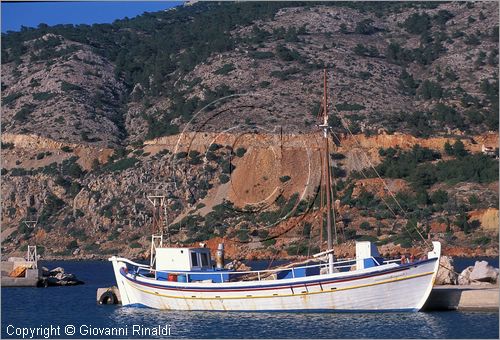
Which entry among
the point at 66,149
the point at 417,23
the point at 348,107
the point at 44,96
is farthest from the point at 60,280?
the point at 417,23

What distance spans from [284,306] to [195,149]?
79.6m

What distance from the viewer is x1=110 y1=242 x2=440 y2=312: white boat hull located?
48.9 m

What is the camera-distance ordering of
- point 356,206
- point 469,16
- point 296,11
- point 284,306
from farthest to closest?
point 296,11 < point 469,16 < point 356,206 < point 284,306

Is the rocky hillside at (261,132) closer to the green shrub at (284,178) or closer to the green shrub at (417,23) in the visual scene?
the green shrub at (284,178)

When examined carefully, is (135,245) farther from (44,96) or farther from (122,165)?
(44,96)

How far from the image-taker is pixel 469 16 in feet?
577

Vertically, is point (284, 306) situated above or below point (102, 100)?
below

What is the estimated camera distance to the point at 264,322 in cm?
4806

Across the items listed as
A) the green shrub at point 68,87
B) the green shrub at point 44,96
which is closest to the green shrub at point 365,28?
the green shrub at point 68,87

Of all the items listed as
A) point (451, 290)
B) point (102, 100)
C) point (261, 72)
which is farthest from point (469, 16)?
point (451, 290)

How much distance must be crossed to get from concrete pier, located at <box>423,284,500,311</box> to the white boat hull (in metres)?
1.53

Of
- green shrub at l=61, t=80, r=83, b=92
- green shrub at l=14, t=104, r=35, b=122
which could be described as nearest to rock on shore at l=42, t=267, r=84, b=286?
green shrub at l=14, t=104, r=35, b=122

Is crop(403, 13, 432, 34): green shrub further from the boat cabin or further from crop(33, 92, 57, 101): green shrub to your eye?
the boat cabin

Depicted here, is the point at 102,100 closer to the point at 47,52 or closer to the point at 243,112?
the point at 47,52
